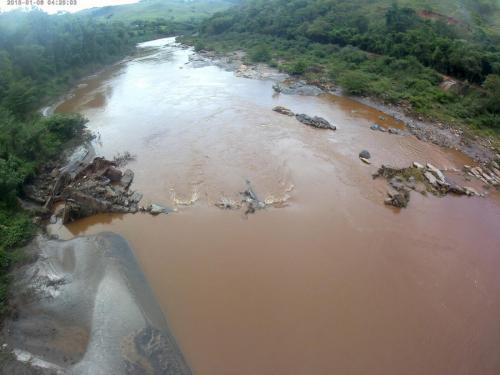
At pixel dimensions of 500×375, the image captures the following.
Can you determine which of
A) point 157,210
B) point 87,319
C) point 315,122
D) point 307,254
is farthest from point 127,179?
point 315,122

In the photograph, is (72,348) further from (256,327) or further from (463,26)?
(463,26)

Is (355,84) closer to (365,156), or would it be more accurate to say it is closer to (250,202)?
(365,156)

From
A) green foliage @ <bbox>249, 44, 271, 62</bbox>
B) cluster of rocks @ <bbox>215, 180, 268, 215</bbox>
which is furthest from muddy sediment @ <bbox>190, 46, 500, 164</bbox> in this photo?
cluster of rocks @ <bbox>215, 180, 268, 215</bbox>

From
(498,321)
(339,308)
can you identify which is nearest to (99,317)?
(339,308)

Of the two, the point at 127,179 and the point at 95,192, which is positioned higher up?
the point at 95,192

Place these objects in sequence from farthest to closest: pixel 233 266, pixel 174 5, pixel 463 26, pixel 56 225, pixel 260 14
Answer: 1. pixel 174 5
2. pixel 260 14
3. pixel 463 26
4. pixel 56 225
5. pixel 233 266
